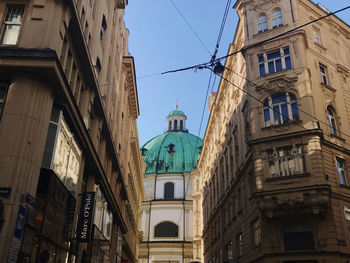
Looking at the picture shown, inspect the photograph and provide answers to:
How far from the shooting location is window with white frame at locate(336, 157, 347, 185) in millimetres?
26891

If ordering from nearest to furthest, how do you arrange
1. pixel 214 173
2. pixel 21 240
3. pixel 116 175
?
pixel 21 240 → pixel 116 175 → pixel 214 173

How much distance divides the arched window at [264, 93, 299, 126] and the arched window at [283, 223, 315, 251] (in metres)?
7.39

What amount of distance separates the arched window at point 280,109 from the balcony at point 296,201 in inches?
207

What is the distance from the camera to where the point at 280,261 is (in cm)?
2395

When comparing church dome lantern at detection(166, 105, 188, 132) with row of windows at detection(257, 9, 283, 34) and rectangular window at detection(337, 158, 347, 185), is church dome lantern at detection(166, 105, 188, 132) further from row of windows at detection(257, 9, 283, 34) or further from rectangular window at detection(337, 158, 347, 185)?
rectangular window at detection(337, 158, 347, 185)

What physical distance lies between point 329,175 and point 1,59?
20940 millimetres

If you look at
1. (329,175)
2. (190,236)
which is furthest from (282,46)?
(190,236)

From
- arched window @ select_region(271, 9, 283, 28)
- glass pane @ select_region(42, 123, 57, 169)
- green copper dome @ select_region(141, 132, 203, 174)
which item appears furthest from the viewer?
green copper dome @ select_region(141, 132, 203, 174)

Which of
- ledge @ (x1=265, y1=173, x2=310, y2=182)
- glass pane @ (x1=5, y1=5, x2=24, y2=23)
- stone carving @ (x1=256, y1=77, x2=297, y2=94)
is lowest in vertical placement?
ledge @ (x1=265, y1=173, x2=310, y2=182)

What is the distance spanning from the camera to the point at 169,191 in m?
94.8

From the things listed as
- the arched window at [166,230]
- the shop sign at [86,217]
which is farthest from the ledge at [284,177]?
the arched window at [166,230]

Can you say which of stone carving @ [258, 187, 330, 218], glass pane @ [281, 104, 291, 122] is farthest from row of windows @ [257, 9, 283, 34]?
stone carving @ [258, 187, 330, 218]

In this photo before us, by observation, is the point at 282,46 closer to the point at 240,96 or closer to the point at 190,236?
the point at 240,96

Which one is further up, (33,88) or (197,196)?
(197,196)
